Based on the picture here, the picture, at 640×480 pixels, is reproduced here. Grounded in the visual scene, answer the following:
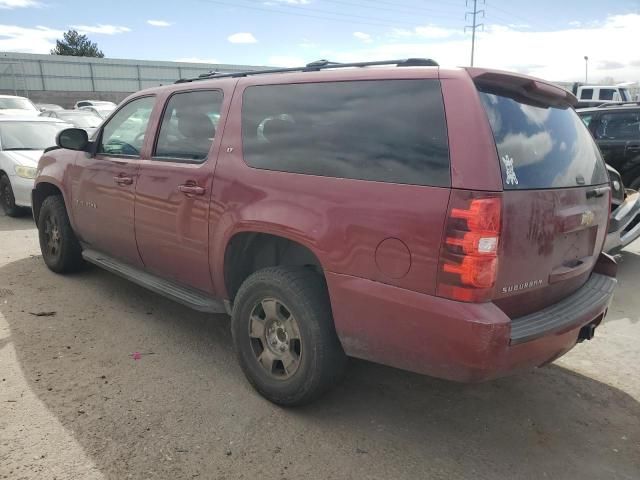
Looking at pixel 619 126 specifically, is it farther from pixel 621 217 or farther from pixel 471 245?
pixel 471 245

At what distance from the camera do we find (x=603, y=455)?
2.65m

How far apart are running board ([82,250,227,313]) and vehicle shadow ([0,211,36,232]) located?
3.67 meters

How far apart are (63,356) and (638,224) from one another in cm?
588

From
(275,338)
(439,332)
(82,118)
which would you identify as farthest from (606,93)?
(439,332)

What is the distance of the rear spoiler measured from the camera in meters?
2.39

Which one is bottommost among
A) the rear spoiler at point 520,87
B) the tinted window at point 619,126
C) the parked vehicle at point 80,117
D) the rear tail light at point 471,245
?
the rear tail light at point 471,245

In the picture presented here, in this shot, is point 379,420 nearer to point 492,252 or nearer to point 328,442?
point 328,442

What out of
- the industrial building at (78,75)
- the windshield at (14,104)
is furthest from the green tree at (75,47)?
the windshield at (14,104)

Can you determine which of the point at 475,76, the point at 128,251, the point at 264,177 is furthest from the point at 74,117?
the point at 475,76

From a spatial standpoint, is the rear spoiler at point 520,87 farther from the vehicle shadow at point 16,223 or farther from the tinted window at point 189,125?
the vehicle shadow at point 16,223

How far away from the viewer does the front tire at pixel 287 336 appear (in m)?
2.71

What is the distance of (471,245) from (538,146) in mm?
751

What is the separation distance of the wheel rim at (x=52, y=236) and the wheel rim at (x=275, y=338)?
3036mm

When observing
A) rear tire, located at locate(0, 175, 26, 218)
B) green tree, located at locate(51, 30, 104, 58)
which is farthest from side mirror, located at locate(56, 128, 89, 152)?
green tree, located at locate(51, 30, 104, 58)
